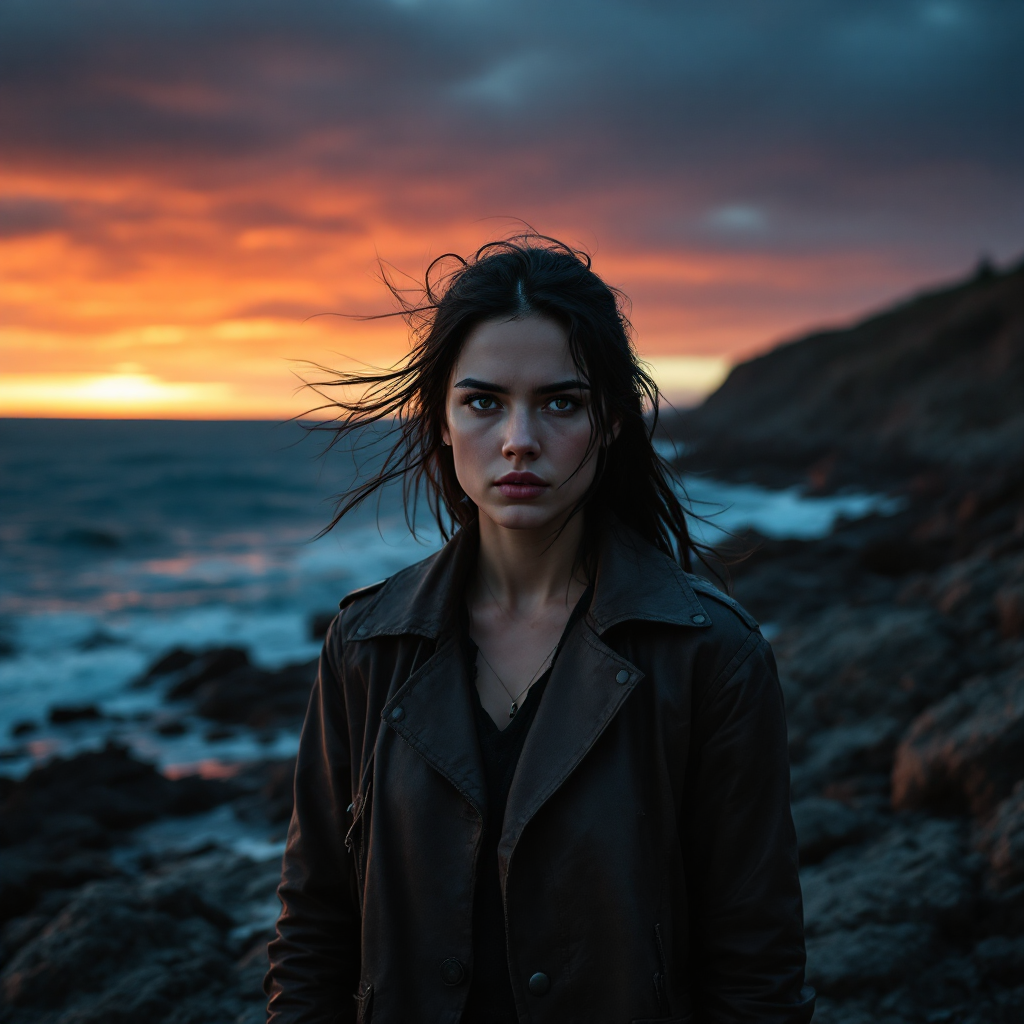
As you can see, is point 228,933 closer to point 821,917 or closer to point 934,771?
point 821,917

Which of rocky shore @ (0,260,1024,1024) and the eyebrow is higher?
the eyebrow

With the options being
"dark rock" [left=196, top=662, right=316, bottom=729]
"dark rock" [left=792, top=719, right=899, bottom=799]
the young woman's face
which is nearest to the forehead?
the young woman's face

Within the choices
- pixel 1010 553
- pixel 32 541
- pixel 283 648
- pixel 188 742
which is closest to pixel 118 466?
pixel 32 541

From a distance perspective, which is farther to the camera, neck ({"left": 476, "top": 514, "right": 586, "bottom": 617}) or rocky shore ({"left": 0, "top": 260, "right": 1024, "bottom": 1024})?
rocky shore ({"left": 0, "top": 260, "right": 1024, "bottom": 1024})

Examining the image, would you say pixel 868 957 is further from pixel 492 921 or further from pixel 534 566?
pixel 534 566

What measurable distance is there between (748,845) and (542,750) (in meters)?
0.44

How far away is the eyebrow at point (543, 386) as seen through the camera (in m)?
1.91

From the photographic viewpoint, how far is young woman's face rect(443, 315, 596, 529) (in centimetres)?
191

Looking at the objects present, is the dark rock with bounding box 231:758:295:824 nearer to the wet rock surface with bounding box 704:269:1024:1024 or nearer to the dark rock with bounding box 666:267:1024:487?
the wet rock surface with bounding box 704:269:1024:1024

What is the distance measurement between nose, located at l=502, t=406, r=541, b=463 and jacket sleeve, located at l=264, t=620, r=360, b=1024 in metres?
0.63

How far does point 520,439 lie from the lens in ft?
6.16

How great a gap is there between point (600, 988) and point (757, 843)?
→ 41 cm

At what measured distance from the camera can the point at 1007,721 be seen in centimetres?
362

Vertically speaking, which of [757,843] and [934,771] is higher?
[757,843]
